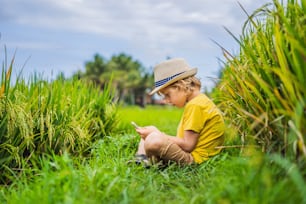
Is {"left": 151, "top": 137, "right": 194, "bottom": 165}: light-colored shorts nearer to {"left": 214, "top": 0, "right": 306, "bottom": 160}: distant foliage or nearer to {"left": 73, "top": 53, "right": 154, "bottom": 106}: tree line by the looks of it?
{"left": 214, "top": 0, "right": 306, "bottom": 160}: distant foliage

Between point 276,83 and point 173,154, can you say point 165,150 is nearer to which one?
point 173,154

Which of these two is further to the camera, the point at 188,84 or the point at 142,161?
the point at 188,84

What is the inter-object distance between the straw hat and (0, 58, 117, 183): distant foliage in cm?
96

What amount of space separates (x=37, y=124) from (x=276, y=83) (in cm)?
224

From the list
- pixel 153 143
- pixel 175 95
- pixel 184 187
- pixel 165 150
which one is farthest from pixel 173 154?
pixel 184 187

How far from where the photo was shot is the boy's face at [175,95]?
3.72 m

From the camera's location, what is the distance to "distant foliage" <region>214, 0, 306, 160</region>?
218cm

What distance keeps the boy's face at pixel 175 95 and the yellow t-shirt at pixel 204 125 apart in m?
0.16

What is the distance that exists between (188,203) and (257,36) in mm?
1299

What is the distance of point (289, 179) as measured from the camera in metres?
2.03

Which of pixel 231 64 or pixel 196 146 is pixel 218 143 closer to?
pixel 196 146

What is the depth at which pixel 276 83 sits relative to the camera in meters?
2.56

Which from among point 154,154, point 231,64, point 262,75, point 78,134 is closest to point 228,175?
point 262,75

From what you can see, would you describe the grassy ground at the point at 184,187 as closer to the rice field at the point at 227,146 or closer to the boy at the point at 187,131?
the rice field at the point at 227,146
